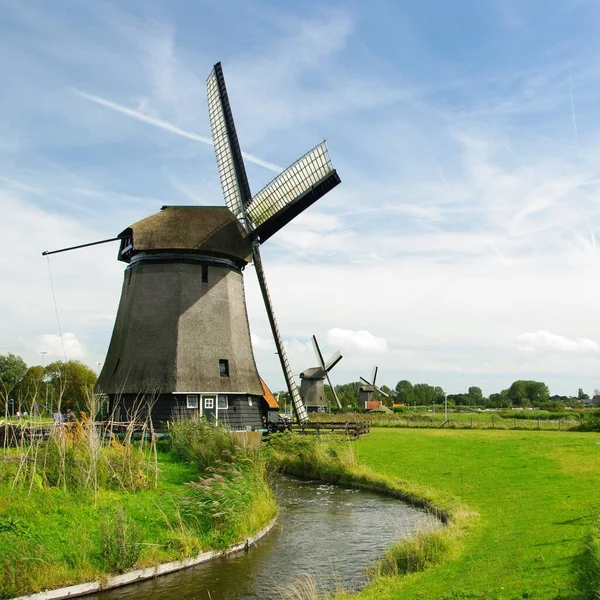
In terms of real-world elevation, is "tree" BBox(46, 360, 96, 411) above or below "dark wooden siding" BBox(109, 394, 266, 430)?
above

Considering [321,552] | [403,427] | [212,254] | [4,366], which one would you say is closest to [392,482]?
[321,552]

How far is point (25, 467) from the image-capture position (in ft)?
42.9

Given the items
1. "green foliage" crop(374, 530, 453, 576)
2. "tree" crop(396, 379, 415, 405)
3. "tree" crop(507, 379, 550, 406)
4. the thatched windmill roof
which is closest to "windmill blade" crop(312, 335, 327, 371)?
the thatched windmill roof

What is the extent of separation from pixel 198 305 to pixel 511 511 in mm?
15296

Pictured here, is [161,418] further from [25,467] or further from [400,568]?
[400,568]

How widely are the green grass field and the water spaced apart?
4.68 feet

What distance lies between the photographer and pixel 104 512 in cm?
1215

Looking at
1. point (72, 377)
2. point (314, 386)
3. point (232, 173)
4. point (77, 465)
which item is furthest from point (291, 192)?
point (314, 386)

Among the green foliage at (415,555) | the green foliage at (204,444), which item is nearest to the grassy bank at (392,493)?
the green foliage at (415,555)

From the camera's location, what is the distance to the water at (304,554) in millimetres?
10266

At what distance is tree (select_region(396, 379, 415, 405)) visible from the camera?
140950mm

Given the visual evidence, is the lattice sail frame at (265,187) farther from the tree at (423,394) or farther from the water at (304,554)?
the tree at (423,394)

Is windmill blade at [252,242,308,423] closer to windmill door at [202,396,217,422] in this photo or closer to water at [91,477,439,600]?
windmill door at [202,396,217,422]

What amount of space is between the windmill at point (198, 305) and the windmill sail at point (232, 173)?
0.09 meters
